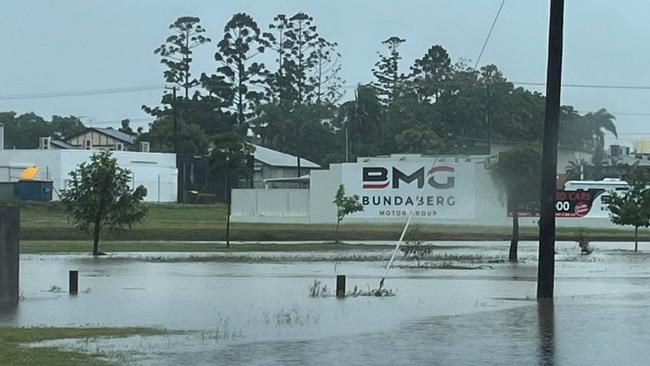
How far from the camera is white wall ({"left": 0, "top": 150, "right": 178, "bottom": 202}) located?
85.8m

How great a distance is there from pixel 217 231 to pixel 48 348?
44.1 metres

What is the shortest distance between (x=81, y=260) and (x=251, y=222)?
122ft

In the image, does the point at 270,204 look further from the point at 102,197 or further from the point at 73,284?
the point at 73,284

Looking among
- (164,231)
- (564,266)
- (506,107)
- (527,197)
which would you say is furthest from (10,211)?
(506,107)

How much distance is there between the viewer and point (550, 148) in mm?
21719

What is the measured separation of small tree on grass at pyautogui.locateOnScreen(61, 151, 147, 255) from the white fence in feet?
110

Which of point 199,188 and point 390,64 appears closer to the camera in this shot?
point 199,188

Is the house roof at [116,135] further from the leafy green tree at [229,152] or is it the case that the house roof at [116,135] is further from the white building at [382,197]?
the leafy green tree at [229,152]

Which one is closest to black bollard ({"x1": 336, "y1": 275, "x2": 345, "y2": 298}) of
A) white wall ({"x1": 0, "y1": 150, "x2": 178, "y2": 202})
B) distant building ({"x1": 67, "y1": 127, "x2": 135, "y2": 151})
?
white wall ({"x1": 0, "y1": 150, "x2": 178, "y2": 202})

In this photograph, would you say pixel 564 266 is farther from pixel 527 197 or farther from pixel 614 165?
pixel 614 165

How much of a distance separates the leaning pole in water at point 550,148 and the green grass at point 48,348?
840cm

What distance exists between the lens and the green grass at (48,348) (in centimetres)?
1300

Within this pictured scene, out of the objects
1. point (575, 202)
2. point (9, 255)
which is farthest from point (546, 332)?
point (575, 202)

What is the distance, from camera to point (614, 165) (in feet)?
325
